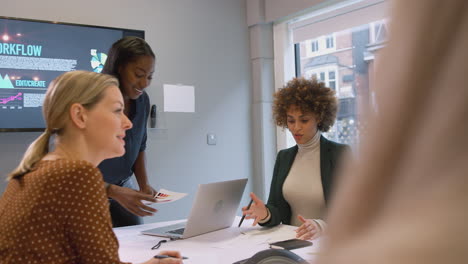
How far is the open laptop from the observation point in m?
1.92

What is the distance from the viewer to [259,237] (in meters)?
1.92

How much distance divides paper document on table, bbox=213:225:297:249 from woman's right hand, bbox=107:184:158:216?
17.0 inches

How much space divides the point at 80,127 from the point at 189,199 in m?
2.53

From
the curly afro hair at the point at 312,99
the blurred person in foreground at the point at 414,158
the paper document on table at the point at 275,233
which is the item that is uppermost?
the curly afro hair at the point at 312,99

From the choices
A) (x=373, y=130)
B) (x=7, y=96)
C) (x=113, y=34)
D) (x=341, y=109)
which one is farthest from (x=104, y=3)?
(x=373, y=130)

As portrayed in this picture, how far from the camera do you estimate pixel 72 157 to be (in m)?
1.34

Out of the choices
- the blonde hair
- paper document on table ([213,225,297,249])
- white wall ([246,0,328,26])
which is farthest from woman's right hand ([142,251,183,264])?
white wall ([246,0,328,26])

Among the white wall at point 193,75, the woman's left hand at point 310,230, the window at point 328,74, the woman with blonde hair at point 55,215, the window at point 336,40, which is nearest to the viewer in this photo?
the woman with blonde hair at point 55,215

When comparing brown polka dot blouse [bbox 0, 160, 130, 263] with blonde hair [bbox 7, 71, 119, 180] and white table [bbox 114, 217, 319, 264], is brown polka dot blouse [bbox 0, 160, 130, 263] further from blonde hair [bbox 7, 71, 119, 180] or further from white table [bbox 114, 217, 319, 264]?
white table [bbox 114, 217, 319, 264]

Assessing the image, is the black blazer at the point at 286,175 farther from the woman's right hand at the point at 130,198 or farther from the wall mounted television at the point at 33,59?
the wall mounted television at the point at 33,59

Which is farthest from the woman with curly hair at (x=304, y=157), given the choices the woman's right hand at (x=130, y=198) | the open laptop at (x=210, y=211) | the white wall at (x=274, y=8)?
the white wall at (x=274, y=8)

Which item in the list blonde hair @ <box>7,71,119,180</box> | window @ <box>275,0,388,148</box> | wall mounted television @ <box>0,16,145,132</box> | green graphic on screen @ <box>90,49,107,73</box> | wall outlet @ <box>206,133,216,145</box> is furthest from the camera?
wall outlet @ <box>206,133,216,145</box>

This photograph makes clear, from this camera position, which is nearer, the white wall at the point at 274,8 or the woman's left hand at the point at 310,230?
the woman's left hand at the point at 310,230

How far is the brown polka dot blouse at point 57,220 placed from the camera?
1116 millimetres
